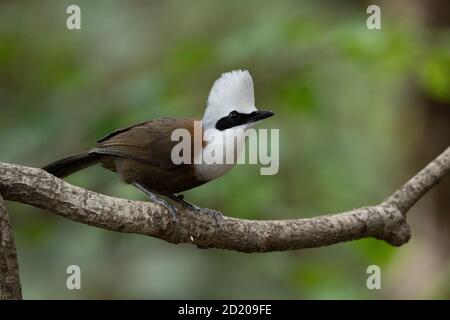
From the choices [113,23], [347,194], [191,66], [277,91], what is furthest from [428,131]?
[113,23]

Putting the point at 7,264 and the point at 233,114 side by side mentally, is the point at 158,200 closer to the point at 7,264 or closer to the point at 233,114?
the point at 233,114

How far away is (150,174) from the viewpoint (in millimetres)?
3887

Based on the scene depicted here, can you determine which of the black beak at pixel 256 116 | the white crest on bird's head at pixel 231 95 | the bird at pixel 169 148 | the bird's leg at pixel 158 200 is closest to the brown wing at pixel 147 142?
the bird at pixel 169 148

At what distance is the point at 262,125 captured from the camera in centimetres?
550

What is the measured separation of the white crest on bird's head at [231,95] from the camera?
3541 mm

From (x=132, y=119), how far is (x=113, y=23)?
2749 mm

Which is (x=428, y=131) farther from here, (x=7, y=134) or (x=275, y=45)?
(x=7, y=134)

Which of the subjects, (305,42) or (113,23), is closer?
(305,42)

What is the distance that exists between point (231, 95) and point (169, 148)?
500mm

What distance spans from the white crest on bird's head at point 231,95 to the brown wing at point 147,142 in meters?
0.25

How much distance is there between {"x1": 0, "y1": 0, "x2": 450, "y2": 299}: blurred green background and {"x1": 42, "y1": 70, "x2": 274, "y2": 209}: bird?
361 millimetres

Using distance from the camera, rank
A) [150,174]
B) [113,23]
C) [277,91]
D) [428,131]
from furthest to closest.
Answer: [113,23] < [428,131] < [277,91] < [150,174]

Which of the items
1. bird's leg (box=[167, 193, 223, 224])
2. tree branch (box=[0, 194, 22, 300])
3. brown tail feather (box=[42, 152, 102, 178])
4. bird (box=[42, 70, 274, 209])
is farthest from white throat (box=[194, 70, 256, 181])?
tree branch (box=[0, 194, 22, 300])

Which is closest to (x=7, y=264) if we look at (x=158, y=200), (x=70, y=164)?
(x=158, y=200)
